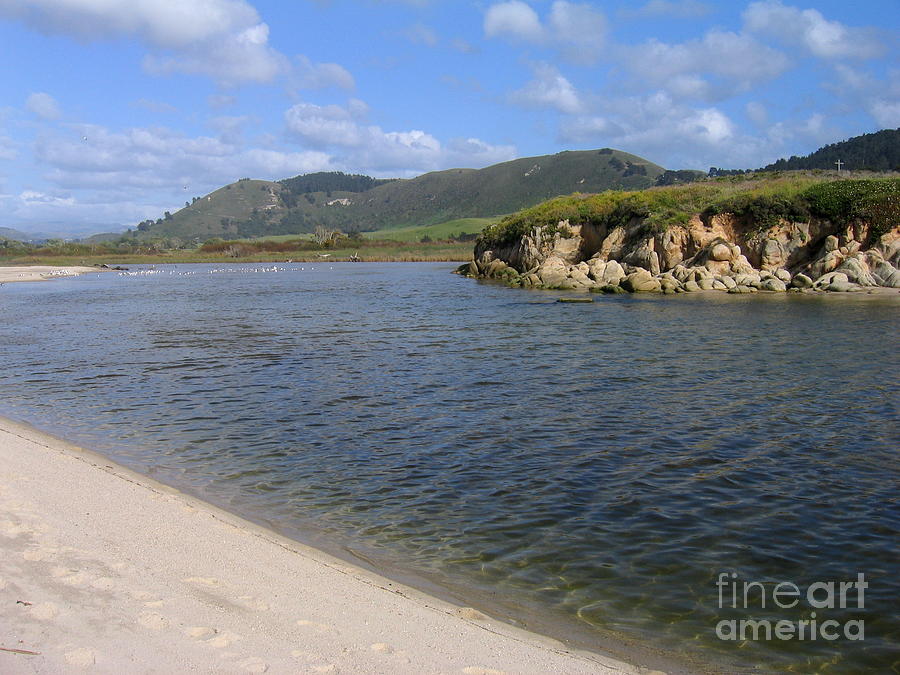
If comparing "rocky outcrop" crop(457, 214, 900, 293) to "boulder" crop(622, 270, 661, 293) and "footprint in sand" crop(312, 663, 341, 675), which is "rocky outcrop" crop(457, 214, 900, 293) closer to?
"boulder" crop(622, 270, 661, 293)

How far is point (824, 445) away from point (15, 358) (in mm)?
22291

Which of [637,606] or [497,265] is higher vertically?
[497,265]

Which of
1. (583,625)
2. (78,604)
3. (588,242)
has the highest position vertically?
(588,242)

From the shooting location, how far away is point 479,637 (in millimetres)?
5711

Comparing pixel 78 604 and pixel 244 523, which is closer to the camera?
pixel 78 604

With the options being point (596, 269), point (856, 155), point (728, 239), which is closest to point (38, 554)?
point (596, 269)

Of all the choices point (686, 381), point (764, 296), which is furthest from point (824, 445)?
point (764, 296)

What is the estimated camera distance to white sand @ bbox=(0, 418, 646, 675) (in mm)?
5070

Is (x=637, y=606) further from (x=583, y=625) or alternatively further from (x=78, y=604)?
(x=78, y=604)

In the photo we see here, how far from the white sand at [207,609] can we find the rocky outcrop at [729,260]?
38.6 metres

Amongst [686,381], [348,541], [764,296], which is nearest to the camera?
[348,541]

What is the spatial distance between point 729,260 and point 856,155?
104 meters

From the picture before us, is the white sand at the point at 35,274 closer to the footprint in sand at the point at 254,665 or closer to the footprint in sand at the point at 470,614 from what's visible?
the footprint in sand at the point at 470,614

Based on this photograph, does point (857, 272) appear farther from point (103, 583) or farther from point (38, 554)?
point (38, 554)
